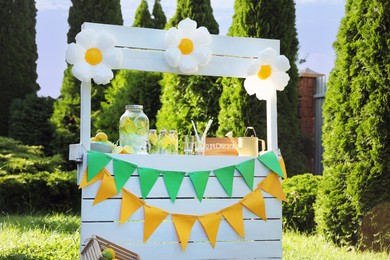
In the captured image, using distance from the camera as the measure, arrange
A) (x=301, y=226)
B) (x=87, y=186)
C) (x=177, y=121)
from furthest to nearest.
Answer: (x=177, y=121)
(x=301, y=226)
(x=87, y=186)

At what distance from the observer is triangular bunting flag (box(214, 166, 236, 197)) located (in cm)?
326

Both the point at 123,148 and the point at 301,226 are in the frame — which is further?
the point at 301,226

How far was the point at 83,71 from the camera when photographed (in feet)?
10.2

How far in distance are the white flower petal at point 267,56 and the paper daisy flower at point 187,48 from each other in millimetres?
347

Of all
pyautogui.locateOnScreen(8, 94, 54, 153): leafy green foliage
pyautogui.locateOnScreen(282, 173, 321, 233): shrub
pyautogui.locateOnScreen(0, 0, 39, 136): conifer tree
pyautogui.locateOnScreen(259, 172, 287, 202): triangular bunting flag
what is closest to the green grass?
pyautogui.locateOnScreen(282, 173, 321, 233): shrub

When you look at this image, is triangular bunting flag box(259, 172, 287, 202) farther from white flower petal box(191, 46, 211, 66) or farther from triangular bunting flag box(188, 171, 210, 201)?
white flower petal box(191, 46, 211, 66)

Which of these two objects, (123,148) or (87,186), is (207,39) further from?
(87,186)

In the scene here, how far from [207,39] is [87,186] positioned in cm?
110

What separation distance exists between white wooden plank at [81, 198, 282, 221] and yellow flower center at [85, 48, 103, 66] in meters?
0.76

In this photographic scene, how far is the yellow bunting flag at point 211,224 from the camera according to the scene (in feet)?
10.6

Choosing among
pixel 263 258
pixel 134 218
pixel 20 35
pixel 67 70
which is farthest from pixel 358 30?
pixel 20 35

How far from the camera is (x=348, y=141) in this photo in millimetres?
5137

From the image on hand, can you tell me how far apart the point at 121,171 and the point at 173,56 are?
71cm

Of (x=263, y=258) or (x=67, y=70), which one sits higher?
(x=67, y=70)
